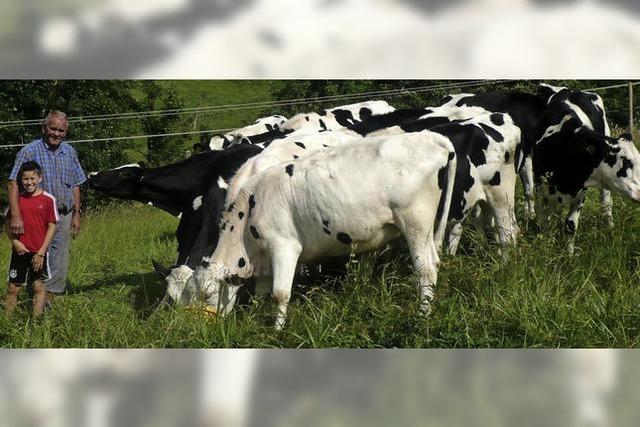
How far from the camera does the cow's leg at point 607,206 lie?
754 cm

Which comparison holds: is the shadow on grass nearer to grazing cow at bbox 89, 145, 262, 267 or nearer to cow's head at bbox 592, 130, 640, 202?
grazing cow at bbox 89, 145, 262, 267

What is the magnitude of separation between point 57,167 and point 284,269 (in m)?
2.19

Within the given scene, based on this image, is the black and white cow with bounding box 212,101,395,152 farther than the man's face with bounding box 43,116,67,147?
Yes

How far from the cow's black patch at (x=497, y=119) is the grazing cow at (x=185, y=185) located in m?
2.35

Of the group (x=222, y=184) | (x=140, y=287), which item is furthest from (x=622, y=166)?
(x=140, y=287)

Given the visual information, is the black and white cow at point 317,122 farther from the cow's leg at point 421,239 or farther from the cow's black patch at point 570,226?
the cow's black patch at point 570,226

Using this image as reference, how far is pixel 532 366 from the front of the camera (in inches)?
194

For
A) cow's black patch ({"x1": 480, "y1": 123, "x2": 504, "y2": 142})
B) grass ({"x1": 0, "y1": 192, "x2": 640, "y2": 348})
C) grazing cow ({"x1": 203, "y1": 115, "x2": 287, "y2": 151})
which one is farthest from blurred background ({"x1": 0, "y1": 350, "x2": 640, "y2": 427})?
grazing cow ({"x1": 203, "y1": 115, "x2": 287, "y2": 151})

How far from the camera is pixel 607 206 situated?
7754mm

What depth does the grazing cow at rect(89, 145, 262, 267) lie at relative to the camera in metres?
7.27

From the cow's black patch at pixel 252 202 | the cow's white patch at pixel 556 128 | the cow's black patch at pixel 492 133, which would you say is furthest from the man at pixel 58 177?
the cow's white patch at pixel 556 128

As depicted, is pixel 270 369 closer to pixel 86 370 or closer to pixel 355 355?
pixel 355 355

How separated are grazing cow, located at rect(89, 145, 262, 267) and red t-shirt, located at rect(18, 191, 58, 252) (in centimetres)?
130

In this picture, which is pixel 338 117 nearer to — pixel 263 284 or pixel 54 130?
pixel 263 284
